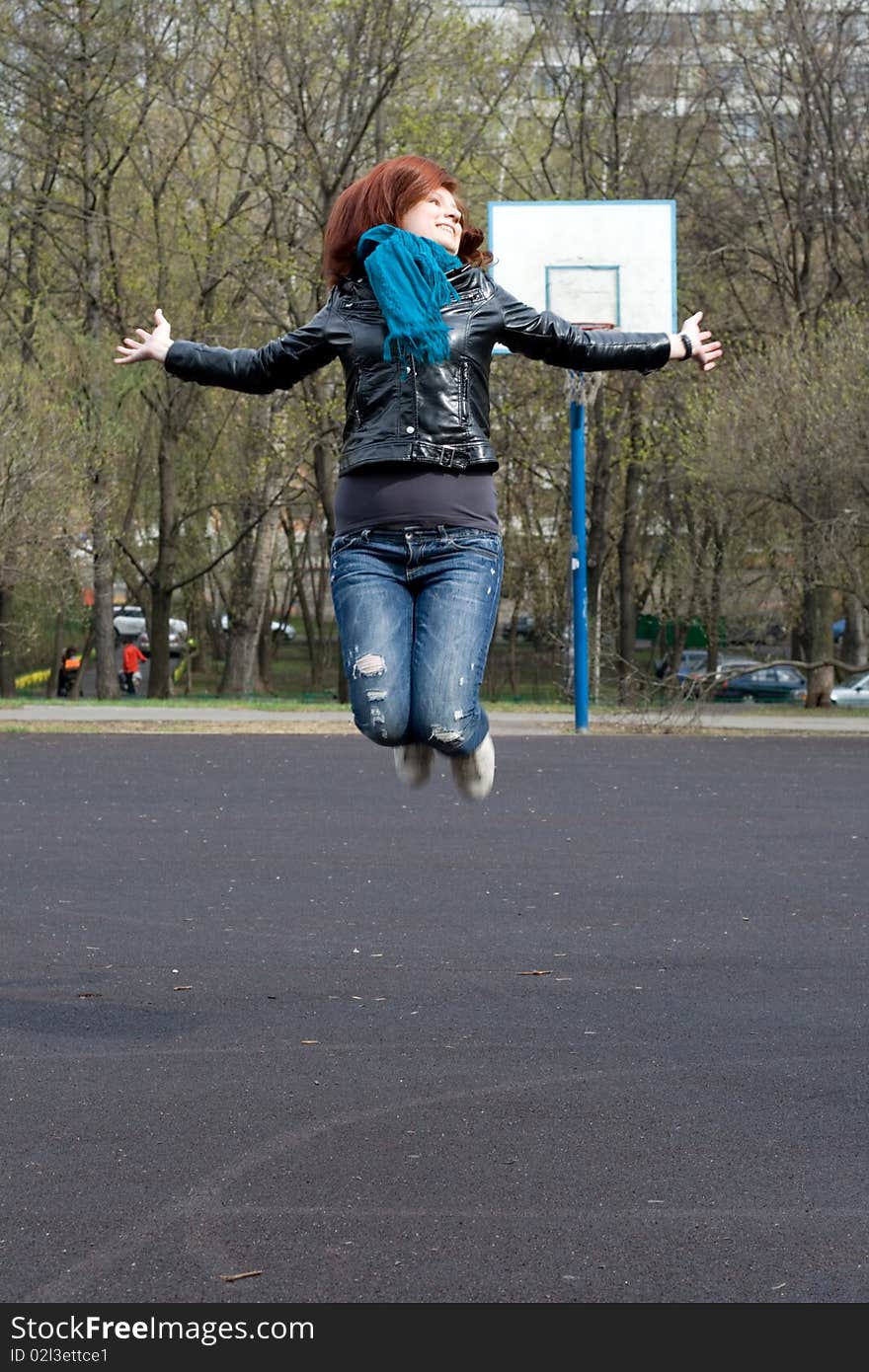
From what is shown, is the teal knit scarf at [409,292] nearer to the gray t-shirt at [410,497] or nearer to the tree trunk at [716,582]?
the gray t-shirt at [410,497]

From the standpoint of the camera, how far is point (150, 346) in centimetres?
531

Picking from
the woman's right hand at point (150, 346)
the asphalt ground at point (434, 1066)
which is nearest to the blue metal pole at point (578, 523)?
the asphalt ground at point (434, 1066)

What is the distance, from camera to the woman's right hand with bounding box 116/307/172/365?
5.32 metres

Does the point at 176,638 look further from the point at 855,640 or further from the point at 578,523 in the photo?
the point at 578,523

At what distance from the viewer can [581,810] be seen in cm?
1390

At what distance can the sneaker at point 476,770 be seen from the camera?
212 inches

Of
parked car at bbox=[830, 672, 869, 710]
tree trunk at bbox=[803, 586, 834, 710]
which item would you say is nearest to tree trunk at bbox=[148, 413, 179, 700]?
tree trunk at bbox=[803, 586, 834, 710]

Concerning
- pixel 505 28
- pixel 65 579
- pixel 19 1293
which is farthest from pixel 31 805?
pixel 505 28

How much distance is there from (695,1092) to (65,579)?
92.9ft

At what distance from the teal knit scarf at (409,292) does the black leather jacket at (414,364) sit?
6cm

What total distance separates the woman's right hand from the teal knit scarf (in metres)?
0.72

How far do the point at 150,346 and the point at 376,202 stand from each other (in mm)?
814

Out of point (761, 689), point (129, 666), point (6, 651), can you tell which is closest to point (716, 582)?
point (761, 689)
